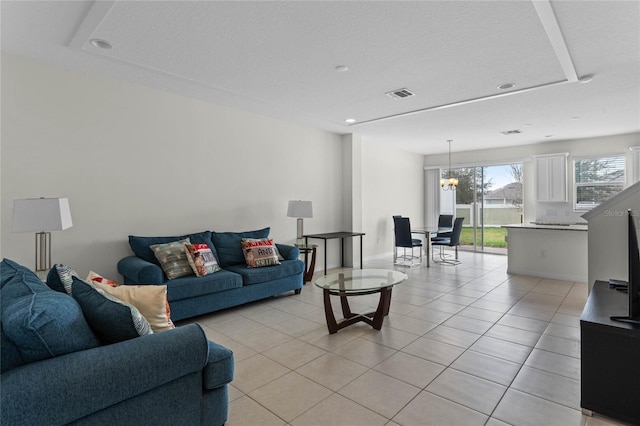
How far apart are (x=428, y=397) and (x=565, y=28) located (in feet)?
10.0

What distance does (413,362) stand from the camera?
8.80ft

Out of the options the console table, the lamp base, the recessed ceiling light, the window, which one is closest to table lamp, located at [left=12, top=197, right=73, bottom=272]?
the recessed ceiling light

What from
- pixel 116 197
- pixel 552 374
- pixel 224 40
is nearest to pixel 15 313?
pixel 224 40

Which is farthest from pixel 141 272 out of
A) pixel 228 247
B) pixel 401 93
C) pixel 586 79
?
pixel 586 79

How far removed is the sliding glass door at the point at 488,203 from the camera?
826 cm

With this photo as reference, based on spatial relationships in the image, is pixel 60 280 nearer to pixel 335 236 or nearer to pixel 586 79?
pixel 335 236

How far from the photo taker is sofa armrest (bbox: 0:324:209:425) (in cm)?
120

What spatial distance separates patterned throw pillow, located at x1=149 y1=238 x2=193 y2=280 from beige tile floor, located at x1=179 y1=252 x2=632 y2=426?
577 mm

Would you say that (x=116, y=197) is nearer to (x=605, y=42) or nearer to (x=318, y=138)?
(x=318, y=138)

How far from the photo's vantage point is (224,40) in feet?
9.48

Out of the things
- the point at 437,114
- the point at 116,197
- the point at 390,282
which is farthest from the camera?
the point at 437,114

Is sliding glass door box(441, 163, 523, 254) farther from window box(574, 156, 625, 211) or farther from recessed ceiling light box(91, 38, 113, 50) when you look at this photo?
recessed ceiling light box(91, 38, 113, 50)

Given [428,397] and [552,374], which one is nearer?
[428,397]

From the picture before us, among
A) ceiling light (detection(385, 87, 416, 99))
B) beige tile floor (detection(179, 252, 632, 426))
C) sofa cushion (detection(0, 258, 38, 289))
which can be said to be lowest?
beige tile floor (detection(179, 252, 632, 426))
